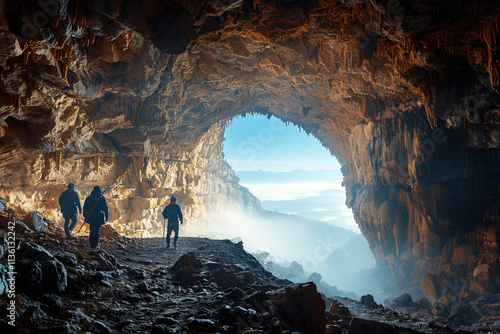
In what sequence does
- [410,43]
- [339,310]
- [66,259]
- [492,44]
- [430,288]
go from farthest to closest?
[430,288] → [339,310] → [410,43] → [492,44] → [66,259]

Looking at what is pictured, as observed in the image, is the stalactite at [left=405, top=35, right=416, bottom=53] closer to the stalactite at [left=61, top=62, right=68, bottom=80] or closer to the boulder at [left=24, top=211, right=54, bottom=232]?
the stalactite at [left=61, top=62, right=68, bottom=80]

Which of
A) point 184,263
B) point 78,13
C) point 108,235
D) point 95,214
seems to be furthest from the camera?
point 108,235

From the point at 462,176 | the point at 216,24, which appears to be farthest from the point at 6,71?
the point at 462,176

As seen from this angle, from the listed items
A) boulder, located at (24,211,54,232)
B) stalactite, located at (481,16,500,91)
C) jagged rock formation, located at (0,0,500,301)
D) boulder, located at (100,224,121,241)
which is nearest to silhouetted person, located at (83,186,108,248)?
boulder, located at (24,211,54,232)

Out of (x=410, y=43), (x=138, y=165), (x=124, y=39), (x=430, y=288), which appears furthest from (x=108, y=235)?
(x=430, y=288)

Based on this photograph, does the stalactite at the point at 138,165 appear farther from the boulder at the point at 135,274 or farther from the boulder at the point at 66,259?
the boulder at the point at 66,259

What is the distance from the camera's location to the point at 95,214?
7.62m

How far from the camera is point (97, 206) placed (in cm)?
773

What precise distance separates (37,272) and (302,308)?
4.17m

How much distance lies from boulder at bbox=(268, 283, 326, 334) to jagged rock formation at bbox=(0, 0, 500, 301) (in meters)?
6.37

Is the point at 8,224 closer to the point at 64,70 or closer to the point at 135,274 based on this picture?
the point at 135,274

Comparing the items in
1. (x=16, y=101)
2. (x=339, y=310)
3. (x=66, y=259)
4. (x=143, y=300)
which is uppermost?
(x=16, y=101)

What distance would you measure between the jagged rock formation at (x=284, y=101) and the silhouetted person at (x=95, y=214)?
3.78m

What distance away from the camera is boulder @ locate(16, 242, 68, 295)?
3.67 m
